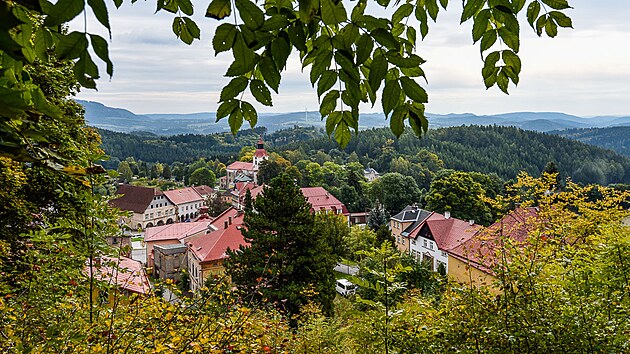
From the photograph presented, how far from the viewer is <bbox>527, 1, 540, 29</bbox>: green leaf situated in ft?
5.50

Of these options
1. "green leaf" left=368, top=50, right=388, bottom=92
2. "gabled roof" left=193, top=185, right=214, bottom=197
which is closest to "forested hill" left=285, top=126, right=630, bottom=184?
"gabled roof" left=193, top=185, right=214, bottom=197

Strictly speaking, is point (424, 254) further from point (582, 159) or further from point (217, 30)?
point (582, 159)

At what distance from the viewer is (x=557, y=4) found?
1532mm

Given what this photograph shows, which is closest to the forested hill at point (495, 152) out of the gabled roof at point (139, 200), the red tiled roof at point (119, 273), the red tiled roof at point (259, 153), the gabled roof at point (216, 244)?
the red tiled roof at point (259, 153)

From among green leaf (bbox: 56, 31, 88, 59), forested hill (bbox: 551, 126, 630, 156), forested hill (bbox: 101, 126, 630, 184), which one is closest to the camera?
green leaf (bbox: 56, 31, 88, 59)

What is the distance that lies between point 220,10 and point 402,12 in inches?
46.0

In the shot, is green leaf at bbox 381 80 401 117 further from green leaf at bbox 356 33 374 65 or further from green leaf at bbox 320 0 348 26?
A: green leaf at bbox 320 0 348 26

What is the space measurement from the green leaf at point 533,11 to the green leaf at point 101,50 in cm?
159

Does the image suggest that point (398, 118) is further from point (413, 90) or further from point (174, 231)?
point (174, 231)

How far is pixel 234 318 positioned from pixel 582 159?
101822 millimetres

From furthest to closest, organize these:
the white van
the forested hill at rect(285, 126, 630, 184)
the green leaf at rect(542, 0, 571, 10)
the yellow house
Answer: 1. the forested hill at rect(285, 126, 630, 184)
2. the yellow house
3. the white van
4. the green leaf at rect(542, 0, 571, 10)

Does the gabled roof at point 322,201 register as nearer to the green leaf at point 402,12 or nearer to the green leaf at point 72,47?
the green leaf at point 402,12

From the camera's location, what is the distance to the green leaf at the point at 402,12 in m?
1.93

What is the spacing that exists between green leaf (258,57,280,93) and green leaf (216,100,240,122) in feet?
0.76
